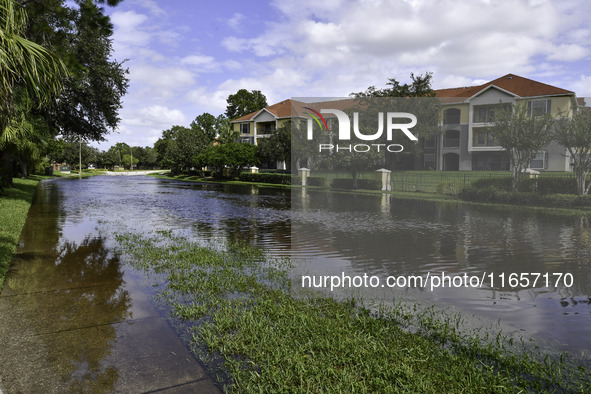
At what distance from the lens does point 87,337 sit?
189 inches

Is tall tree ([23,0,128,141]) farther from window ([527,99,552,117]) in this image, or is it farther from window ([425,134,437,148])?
window ([425,134,437,148])

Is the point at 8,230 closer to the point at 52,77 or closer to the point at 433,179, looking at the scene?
the point at 52,77

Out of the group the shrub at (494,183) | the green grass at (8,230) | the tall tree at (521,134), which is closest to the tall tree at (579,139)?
the tall tree at (521,134)

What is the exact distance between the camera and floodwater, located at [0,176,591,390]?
5.48m

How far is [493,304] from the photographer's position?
646 cm

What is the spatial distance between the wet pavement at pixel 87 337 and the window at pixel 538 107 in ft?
71.8

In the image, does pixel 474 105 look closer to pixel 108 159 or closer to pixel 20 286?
pixel 20 286

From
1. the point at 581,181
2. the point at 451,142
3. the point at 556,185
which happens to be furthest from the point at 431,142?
the point at 581,181

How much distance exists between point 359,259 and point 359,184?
947 inches

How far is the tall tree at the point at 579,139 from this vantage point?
62.1 feet

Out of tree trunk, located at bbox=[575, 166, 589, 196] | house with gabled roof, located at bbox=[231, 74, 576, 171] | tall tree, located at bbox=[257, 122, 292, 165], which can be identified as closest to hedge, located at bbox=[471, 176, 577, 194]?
tree trunk, located at bbox=[575, 166, 589, 196]

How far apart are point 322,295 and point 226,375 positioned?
9.40 ft

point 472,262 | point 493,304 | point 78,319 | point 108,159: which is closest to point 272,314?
point 78,319

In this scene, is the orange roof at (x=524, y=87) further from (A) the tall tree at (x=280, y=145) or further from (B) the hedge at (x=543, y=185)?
(A) the tall tree at (x=280, y=145)
